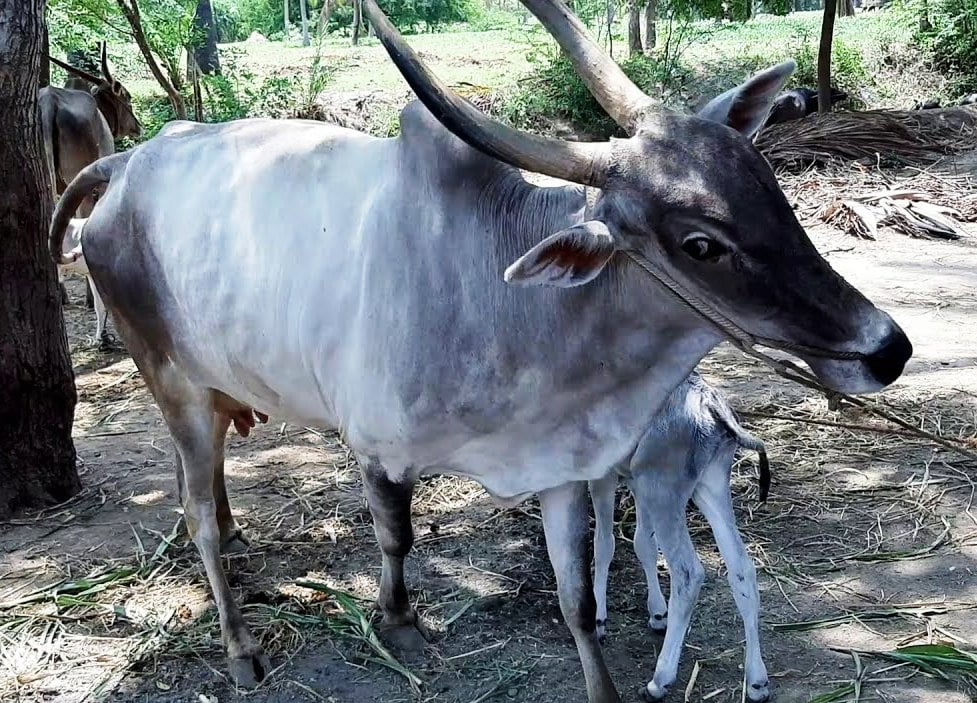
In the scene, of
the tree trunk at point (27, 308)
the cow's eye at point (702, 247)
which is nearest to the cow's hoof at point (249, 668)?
the tree trunk at point (27, 308)

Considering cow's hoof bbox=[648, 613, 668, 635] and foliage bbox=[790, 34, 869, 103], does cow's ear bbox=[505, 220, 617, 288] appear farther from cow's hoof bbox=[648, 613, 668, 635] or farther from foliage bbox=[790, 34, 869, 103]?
foliage bbox=[790, 34, 869, 103]

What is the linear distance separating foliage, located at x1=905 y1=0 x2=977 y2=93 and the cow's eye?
1442cm

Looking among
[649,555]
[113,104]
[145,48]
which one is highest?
[145,48]

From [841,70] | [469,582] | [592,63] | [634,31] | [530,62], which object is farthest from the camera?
[634,31]

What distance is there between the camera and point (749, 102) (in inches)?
115

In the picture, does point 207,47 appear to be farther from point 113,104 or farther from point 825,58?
point 825,58

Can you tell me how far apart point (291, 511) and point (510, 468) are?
6.53ft

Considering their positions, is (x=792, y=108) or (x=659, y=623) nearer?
(x=659, y=623)

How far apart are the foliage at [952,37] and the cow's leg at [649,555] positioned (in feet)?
44.8

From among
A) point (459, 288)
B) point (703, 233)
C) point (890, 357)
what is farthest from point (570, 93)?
point (890, 357)

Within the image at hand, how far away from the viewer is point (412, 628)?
3.77 m

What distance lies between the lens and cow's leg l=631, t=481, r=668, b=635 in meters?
3.44

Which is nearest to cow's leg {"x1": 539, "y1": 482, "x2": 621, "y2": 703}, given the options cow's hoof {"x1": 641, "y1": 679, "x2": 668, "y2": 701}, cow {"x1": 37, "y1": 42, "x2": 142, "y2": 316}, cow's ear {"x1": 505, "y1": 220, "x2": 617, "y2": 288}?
cow's hoof {"x1": 641, "y1": 679, "x2": 668, "y2": 701}

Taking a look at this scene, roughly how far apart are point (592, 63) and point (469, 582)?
2085 mm
